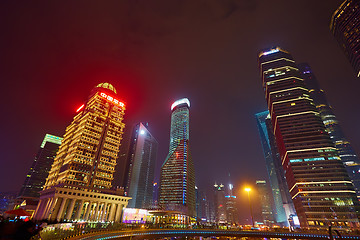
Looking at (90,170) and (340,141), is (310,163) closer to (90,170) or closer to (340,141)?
(340,141)

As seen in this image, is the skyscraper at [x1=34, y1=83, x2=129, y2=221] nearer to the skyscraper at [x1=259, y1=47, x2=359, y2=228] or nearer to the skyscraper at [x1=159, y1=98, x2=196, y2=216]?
the skyscraper at [x1=159, y1=98, x2=196, y2=216]

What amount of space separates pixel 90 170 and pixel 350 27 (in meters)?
184

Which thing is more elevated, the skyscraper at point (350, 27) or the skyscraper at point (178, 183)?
the skyscraper at point (350, 27)

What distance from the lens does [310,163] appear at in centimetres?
11562

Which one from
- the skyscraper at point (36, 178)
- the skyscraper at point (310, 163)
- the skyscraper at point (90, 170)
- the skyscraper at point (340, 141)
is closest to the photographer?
the skyscraper at point (90, 170)

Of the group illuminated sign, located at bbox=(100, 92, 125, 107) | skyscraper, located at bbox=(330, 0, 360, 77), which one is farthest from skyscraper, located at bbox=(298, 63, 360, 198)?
illuminated sign, located at bbox=(100, 92, 125, 107)

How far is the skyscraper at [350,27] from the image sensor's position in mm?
114688

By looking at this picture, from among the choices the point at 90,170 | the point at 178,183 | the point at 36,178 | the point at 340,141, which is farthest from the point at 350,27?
the point at 36,178

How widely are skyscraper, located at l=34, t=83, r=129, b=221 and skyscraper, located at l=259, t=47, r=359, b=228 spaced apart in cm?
10971

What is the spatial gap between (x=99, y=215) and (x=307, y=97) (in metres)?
161

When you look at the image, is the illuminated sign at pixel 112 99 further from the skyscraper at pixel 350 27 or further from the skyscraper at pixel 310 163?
the skyscraper at pixel 350 27

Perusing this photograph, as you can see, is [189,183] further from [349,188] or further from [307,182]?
[349,188]

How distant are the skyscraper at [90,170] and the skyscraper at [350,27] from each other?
6299 inches

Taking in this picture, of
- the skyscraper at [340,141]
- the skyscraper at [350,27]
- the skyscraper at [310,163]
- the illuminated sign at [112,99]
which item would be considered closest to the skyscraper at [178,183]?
the skyscraper at [310,163]
